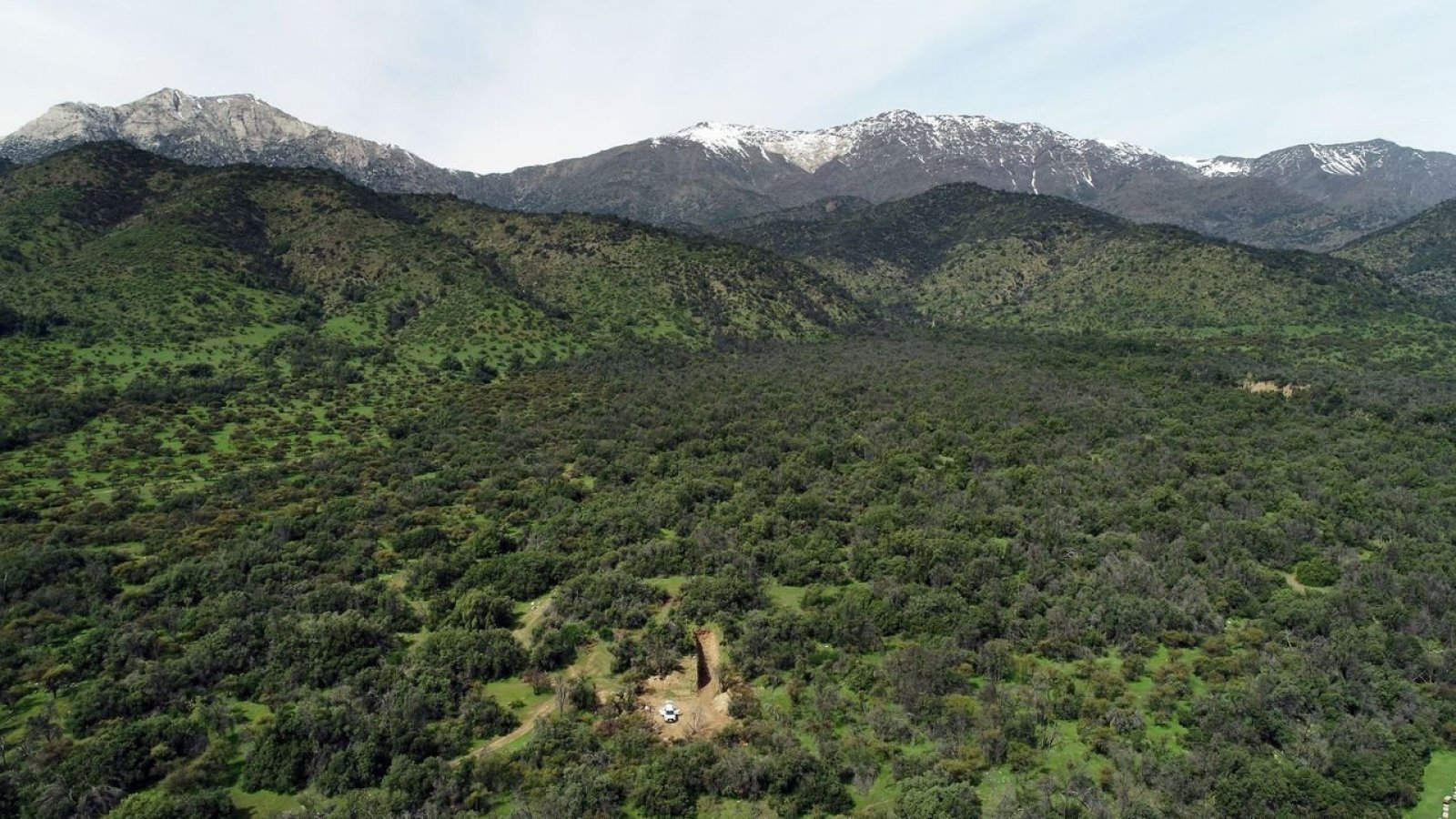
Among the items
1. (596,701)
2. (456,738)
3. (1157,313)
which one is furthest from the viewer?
(1157,313)

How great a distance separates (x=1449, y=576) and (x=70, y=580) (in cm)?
7552

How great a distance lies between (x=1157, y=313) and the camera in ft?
472

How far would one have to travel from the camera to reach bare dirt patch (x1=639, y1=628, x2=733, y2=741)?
103ft

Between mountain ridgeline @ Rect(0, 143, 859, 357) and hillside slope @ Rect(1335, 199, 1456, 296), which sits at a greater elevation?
mountain ridgeline @ Rect(0, 143, 859, 357)

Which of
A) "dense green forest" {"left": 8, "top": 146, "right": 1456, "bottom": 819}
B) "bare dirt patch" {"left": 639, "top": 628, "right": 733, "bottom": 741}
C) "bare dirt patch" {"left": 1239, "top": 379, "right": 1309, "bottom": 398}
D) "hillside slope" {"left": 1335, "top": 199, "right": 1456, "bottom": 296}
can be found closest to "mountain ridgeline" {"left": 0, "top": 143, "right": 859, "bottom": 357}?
"dense green forest" {"left": 8, "top": 146, "right": 1456, "bottom": 819}

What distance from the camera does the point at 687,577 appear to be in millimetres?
44844

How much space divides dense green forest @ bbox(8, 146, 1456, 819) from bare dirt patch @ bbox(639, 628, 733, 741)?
20 centimetres

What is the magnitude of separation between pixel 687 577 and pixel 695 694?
11091mm

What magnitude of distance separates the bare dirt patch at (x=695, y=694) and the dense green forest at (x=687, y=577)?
0.20 meters

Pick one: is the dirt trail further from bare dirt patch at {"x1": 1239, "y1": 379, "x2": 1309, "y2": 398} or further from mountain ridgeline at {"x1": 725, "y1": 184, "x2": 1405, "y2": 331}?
mountain ridgeline at {"x1": 725, "y1": 184, "x2": 1405, "y2": 331}

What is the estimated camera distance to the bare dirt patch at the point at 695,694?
31344 millimetres

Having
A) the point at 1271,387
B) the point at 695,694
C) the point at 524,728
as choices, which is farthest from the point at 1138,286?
the point at 524,728

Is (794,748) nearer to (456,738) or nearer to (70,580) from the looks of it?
(456,738)

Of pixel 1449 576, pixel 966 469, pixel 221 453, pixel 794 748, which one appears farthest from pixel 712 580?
pixel 221 453
